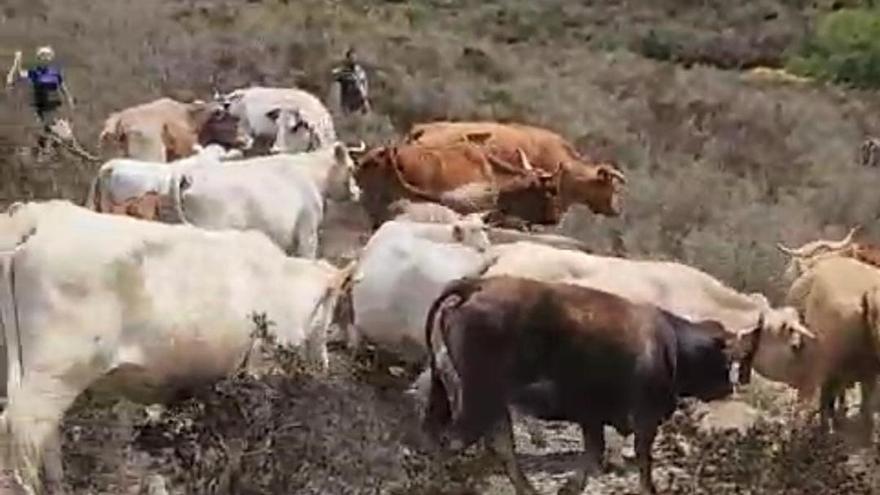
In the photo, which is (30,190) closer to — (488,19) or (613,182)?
(613,182)

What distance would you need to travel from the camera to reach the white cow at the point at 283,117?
66.5 ft

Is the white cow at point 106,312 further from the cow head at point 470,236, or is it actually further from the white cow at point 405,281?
the cow head at point 470,236

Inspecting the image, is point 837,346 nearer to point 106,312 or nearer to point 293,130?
point 106,312

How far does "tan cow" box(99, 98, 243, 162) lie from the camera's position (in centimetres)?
1847

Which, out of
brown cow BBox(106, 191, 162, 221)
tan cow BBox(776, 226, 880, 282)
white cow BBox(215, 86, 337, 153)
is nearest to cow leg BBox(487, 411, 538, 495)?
tan cow BBox(776, 226, 880, 282)

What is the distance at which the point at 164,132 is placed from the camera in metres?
18.9

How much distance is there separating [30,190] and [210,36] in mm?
20170

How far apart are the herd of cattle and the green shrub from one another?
32501 mm

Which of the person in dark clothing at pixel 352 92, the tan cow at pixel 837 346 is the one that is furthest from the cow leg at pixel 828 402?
the person in dark clothing at pixel 352 92

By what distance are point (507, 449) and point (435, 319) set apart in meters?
0.82

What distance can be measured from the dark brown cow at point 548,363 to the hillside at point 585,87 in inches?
17.3

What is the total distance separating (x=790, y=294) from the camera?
41.2 ft

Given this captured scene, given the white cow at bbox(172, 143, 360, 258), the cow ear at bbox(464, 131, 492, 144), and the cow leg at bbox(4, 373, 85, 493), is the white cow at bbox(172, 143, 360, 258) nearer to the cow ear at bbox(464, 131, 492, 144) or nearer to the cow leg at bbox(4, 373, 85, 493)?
the cow ear at bbox(464, 131, 492, 144)

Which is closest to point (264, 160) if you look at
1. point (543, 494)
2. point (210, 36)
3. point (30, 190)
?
Answer: point (30, 190)
